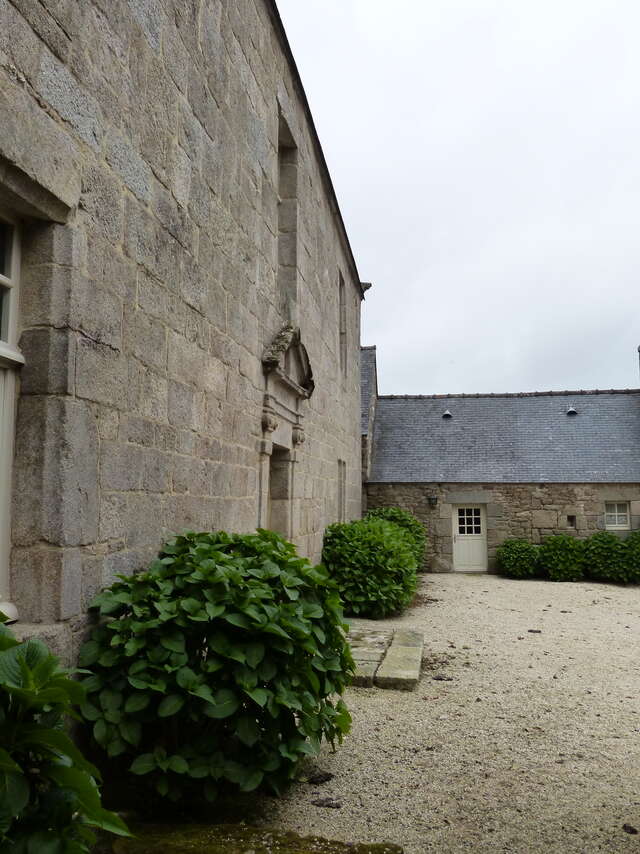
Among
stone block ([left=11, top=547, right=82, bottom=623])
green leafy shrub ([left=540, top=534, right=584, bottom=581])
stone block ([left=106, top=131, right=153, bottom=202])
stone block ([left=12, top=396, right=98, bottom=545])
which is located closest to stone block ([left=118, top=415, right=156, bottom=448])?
stone block ([left=12, top=396, right=98, bottom=545])

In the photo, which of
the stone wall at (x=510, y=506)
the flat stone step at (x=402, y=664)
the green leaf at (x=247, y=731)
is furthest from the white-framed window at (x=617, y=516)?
the green leaf at (x=247, y=731)

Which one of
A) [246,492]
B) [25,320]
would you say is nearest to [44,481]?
[25,320]

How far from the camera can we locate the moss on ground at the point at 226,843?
7.53 ft

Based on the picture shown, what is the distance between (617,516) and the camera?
14305mm

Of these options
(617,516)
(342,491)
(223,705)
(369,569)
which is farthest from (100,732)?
(617,516)

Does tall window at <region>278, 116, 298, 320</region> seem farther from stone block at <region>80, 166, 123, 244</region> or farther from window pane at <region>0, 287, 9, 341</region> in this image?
window pane at <region>0, 287, 9, 341</region>

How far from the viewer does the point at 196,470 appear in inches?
157

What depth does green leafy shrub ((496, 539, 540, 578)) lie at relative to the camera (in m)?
13.6

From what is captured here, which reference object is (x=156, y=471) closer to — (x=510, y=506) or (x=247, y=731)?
(x=247, y=731)

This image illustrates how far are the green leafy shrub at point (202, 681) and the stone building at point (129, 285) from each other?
239mm

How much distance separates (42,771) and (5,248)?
185 centimetres

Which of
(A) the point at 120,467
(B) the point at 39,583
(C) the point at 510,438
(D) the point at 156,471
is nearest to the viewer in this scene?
(B) the point at 39,583

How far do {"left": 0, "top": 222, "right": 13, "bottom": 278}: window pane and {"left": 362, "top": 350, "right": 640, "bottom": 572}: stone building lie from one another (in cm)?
1279

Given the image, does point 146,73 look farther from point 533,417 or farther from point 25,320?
point 533,417
